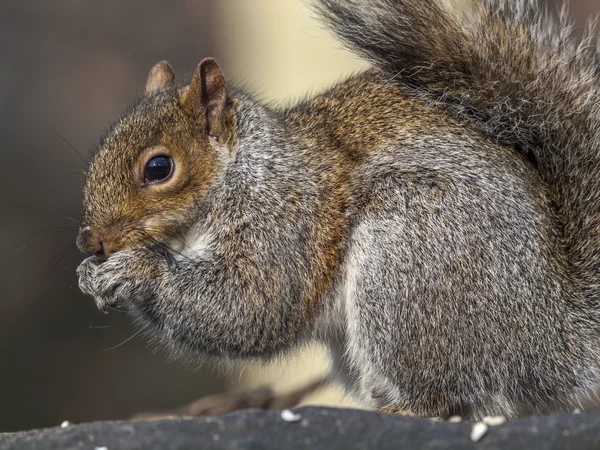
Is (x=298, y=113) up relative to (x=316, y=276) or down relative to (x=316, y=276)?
up

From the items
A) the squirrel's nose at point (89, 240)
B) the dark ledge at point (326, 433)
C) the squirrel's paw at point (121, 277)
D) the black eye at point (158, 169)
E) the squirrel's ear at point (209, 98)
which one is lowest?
the dark ledge at point (326, 433)

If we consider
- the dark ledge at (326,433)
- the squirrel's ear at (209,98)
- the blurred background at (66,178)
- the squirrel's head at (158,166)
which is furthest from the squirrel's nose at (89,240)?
the blurred background at (66,178)

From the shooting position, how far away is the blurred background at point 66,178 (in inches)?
167

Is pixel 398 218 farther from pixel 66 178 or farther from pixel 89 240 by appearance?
pixel 66 178

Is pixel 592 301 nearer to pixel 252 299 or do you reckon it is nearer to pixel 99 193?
pixel 252 299

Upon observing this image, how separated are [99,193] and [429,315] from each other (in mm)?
1003

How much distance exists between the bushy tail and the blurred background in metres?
1.19

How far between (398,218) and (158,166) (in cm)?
72

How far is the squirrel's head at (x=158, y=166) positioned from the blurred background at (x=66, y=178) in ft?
4.21

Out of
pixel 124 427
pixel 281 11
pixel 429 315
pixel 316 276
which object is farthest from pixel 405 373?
pixel 281 11

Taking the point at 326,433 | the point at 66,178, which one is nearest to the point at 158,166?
the point at 326,433

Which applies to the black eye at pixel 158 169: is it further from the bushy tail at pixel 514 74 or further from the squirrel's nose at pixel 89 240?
the bushy tail at pixel 514 74

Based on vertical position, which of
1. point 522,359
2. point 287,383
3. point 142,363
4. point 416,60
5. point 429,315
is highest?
point 416,60

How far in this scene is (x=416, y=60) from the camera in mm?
2717
